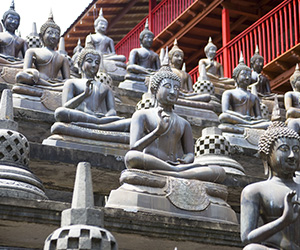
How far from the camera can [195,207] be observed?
8.69 m

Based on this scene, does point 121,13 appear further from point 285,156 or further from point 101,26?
point 285,156

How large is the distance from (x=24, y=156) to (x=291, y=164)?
9.74 feet

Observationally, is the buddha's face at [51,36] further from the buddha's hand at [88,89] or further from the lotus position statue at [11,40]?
the buddha's hand at [88,89]

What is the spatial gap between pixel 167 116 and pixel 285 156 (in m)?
2.75

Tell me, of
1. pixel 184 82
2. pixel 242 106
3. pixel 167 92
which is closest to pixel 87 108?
pixel 167 92

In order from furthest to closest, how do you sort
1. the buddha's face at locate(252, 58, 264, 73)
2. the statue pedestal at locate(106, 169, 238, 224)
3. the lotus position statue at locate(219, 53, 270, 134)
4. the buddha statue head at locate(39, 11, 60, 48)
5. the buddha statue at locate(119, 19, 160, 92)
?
the buddha's face at locate(252, 58, 264, 73) → the buddha statue at locate(119, 19, 160, 92) → the buddha statue head at locate(39, 11, 60, 48) → the lotus position statue at locate(219, 53, 270, 134) → the statue pedestal at locate(106, 169, 238, 224)

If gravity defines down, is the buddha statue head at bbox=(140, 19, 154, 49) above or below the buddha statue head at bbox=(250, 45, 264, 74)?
above

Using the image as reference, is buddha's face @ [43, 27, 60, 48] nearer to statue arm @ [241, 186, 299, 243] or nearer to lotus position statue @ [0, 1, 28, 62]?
lotus position statue @ [0, 1, 28, 62]

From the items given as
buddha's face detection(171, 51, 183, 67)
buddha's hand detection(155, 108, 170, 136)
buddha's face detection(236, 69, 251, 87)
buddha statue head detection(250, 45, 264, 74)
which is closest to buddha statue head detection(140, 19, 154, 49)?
buddha's face detection(171, 51, 183, 67)

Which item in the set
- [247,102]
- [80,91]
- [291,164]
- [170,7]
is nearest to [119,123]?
[80,91]

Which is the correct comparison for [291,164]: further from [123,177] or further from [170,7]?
[170,7]

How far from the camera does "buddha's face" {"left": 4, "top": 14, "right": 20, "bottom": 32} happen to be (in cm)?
1645

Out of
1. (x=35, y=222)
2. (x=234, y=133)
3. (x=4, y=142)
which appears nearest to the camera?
(x=35, y=222)

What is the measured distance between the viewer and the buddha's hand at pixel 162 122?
30.0 feet
